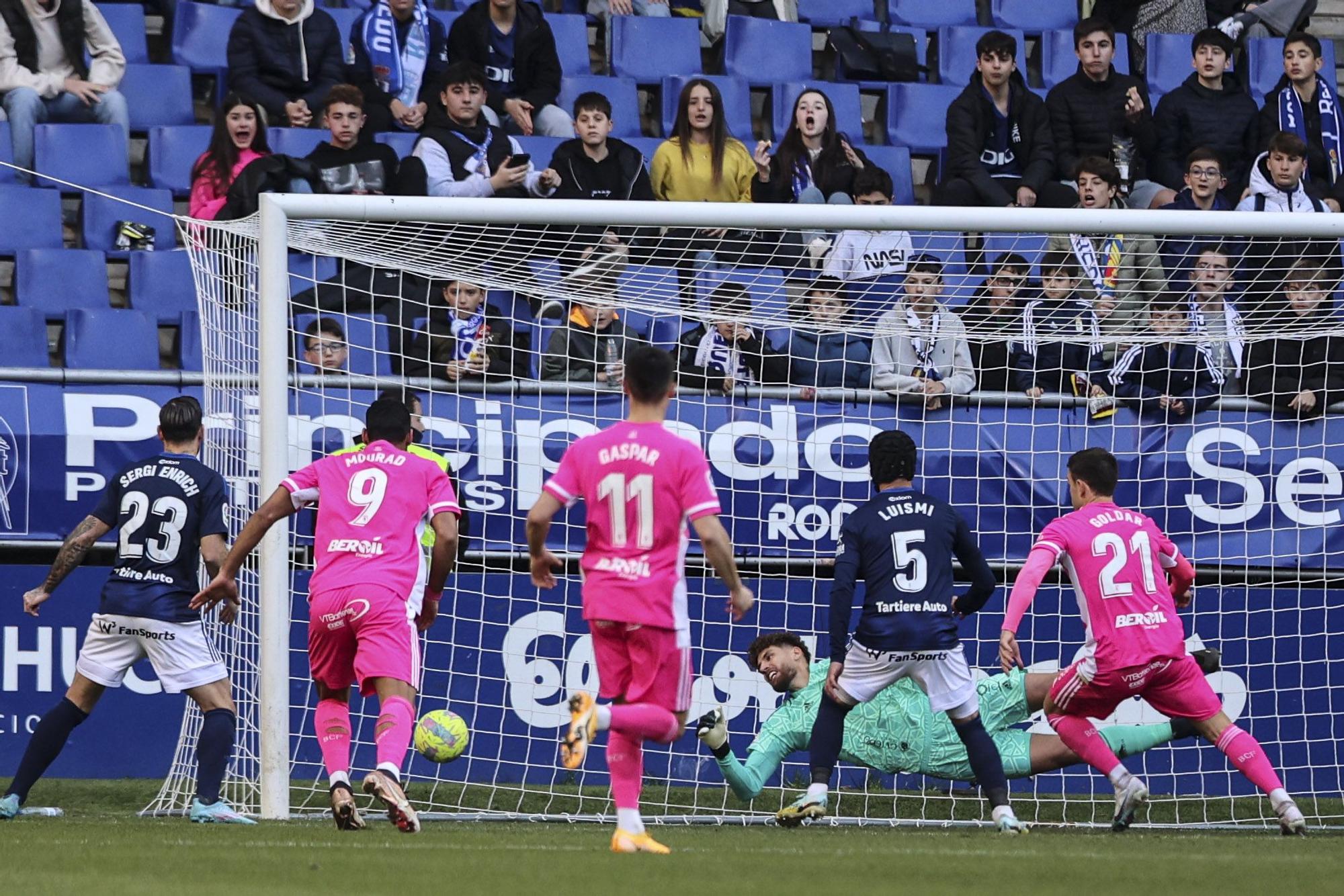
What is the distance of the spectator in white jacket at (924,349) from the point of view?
9.77 meters

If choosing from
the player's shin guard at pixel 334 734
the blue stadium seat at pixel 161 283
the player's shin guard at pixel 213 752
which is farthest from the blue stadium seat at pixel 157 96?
the player's shin guard at pixel 334 734

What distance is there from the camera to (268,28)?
11867 millimetres

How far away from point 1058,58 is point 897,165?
87.5 inches

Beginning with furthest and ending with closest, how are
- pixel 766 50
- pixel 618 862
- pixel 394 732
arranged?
pixel 766 50, pixel 394 732, pixel 618 862

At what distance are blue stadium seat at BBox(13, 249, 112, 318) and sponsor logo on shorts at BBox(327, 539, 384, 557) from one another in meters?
4.40

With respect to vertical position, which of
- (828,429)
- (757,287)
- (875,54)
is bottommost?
(828,429)

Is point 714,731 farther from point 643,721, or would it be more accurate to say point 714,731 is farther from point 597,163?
point 597,163

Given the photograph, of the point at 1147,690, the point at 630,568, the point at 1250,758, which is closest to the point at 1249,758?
the point at 1250,758

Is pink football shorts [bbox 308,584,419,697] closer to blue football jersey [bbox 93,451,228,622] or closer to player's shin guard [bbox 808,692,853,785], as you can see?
blue football jersey [bbox 93,451,228,622]

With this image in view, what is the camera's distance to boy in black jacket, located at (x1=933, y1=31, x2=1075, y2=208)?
39.8 ft

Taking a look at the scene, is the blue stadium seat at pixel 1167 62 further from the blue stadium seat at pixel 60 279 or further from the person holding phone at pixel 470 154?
the blue stadium seat at pixel 60 279

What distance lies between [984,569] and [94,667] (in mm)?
3871

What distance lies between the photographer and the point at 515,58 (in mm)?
12414

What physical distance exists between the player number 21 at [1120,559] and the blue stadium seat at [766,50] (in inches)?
252
